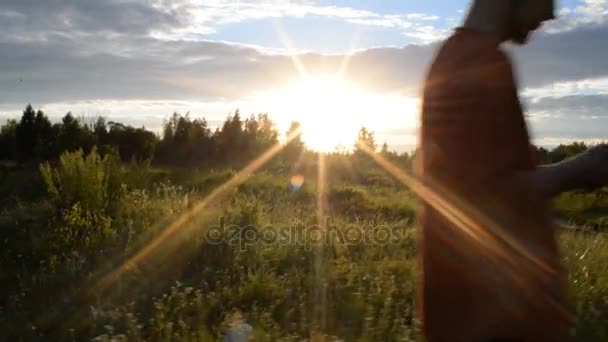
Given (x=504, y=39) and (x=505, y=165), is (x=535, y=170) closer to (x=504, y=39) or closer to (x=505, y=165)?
(x=505, y=165)

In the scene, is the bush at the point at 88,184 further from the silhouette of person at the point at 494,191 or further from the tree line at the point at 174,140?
the tree line at the point at 174,140

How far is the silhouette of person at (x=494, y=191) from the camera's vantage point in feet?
6.43

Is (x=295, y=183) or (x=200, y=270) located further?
(x=295, y=183)

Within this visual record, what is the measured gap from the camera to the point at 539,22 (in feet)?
6.75

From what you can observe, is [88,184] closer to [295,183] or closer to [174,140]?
[295,183]

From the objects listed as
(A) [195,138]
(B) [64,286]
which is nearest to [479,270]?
(B) [64,286]

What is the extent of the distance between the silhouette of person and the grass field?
3.07 metres

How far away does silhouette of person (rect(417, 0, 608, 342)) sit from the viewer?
196 cm

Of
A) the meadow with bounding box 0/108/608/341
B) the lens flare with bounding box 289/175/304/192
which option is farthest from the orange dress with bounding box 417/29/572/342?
the lens flare with bounding box 289/175/304/192
